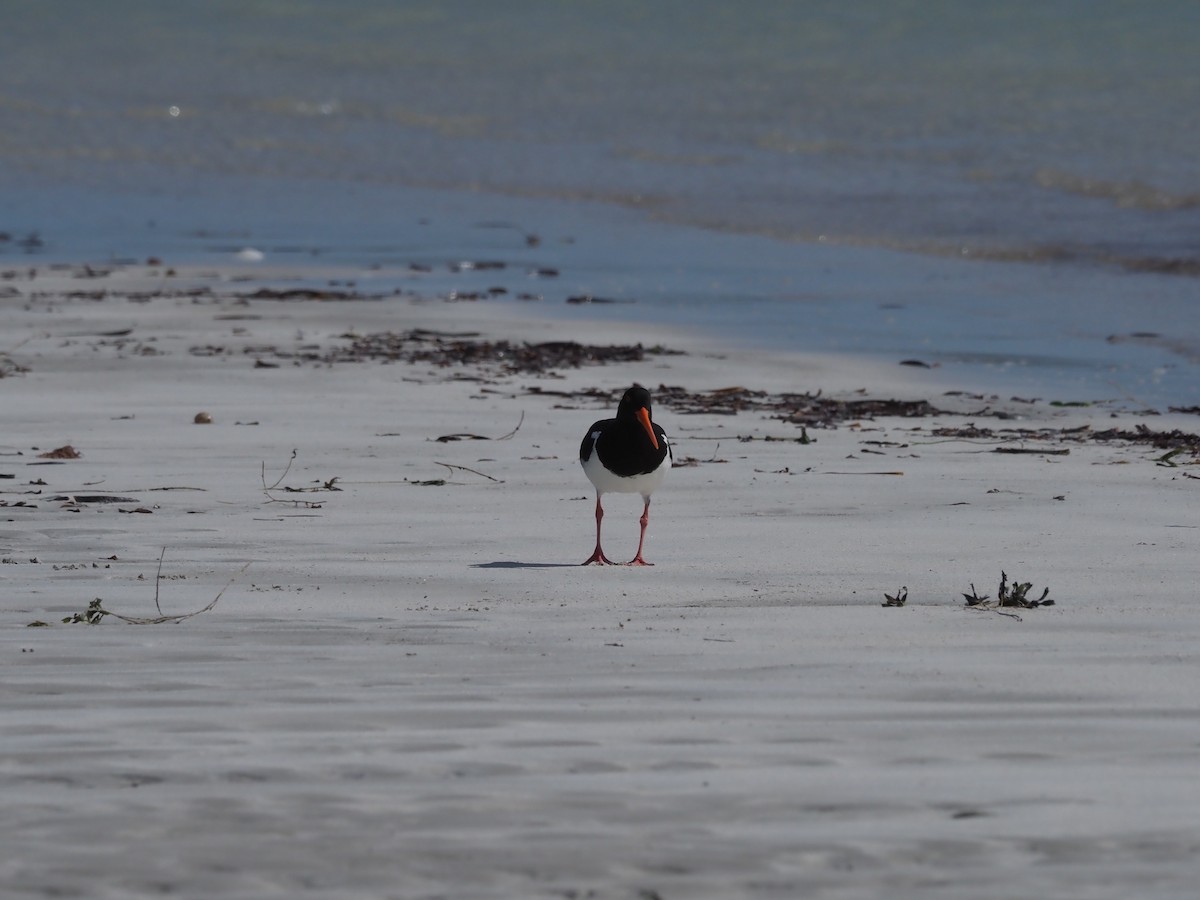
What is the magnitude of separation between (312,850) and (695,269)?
44.1 feet

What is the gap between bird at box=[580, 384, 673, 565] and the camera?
20.5ft

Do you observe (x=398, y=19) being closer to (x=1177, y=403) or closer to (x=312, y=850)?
(x=1177, y=403)

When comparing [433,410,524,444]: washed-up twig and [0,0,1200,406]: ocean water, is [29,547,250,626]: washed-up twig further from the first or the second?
[0,0,1200,406]: ocean water

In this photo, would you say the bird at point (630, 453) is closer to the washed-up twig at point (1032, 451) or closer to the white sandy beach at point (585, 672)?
the white sandy beach at point (585, 672)

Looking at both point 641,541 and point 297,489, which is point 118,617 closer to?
point 641,541

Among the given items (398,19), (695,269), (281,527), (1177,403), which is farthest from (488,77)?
(281,527)

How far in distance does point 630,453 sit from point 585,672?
1953mm

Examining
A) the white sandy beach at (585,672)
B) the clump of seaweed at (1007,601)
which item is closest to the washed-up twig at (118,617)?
the white sandy beach at (585,672)

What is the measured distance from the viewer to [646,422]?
6316 mm

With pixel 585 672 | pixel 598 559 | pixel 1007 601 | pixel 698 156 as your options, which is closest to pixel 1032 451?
pixel 598 559

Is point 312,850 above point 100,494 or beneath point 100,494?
beneath

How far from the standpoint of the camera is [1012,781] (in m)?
3.55

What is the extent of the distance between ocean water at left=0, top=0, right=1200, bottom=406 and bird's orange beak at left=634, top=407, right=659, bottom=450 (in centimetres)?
466

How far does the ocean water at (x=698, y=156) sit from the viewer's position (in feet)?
47.9
